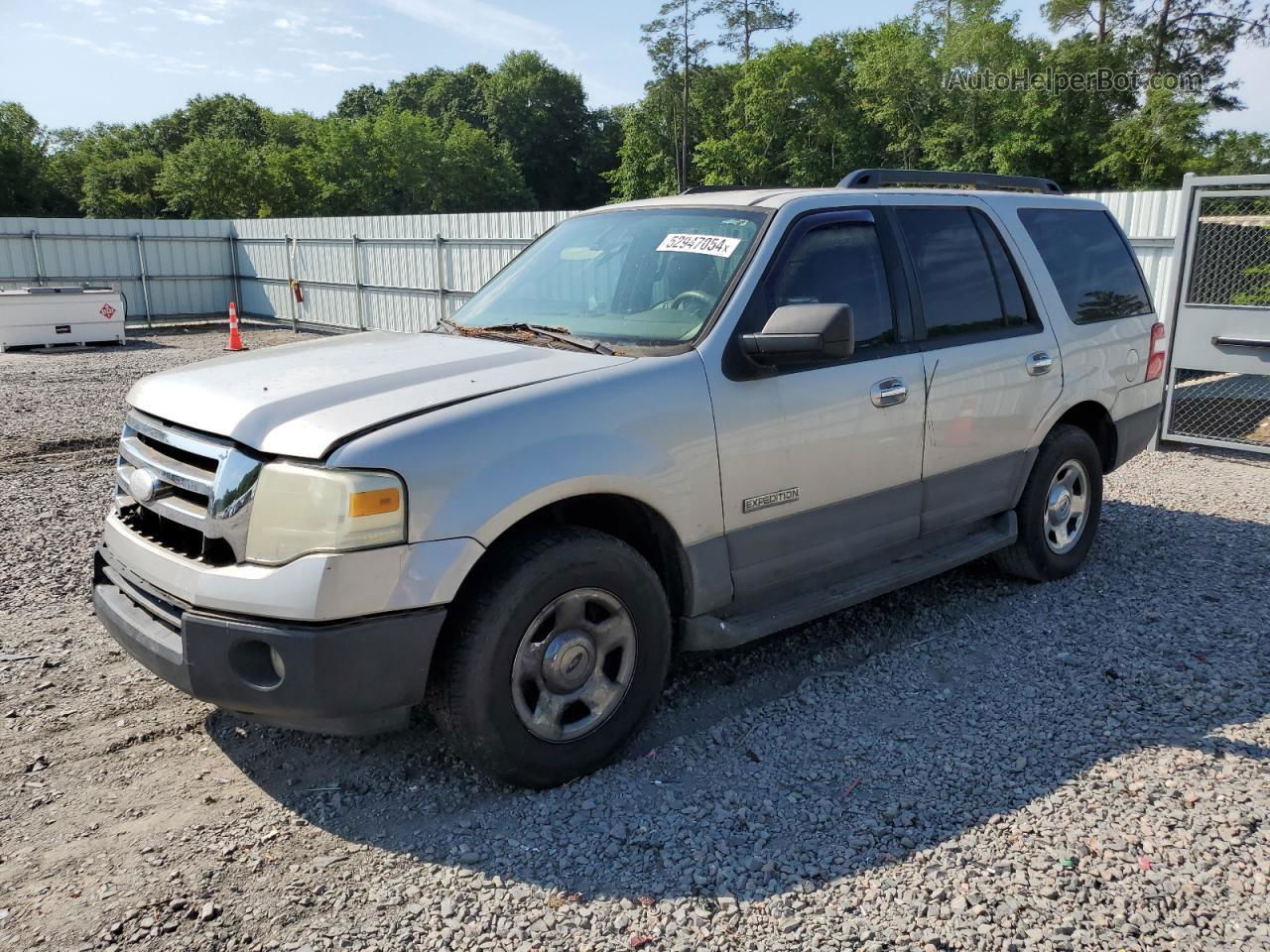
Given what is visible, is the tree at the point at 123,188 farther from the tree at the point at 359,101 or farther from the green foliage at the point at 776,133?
the tree at the point at 359,101

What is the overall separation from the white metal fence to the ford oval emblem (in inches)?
555

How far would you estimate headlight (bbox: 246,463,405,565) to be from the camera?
2820 mm

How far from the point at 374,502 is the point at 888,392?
2.34 m

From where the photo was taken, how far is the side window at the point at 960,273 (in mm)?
4535

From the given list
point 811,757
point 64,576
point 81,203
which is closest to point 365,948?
point 811,757

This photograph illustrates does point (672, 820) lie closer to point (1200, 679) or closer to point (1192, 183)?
point (1200, 679)

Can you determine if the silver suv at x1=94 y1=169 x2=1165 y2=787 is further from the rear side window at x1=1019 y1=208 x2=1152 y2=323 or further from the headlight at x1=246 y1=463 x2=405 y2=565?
the rear side window at x1=1019 y1=208 x2=1152 y2=323

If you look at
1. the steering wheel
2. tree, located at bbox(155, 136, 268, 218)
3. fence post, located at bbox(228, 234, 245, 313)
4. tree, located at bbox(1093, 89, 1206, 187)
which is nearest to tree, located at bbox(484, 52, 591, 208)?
tree, located at bbox(155, 136, 268, 218)

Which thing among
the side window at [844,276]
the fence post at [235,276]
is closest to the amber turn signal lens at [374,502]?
the side window at [844,276]

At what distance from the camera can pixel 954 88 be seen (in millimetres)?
50688

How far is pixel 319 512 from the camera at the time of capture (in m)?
2.84

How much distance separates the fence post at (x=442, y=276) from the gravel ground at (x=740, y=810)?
1479 cm

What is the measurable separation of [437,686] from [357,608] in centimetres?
44

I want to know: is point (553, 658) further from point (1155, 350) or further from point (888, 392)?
point (1155, 350)
